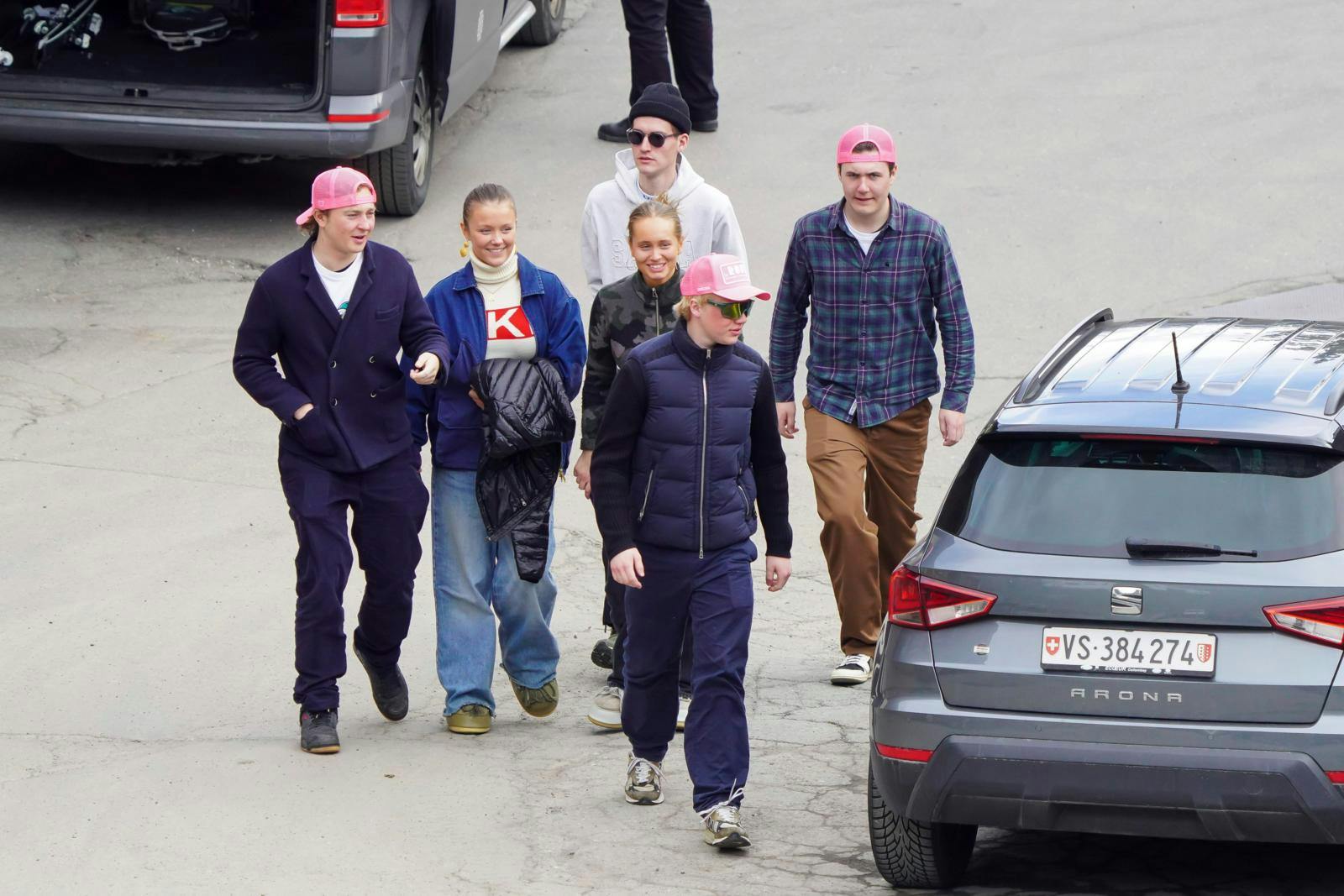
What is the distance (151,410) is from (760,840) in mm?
5073

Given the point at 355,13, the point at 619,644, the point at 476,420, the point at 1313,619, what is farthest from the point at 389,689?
the point at 355,13

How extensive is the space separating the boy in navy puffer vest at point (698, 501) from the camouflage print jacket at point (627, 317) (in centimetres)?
75

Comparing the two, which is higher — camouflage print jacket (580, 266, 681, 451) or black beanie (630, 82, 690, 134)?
black beanie (630, 82, 690, 134)

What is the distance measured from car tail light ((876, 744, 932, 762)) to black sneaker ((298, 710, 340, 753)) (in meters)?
2.13

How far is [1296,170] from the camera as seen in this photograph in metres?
12.5

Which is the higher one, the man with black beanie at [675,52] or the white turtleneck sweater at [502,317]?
the man with black beanie at [675,52]

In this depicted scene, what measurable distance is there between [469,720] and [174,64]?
22.5 feet

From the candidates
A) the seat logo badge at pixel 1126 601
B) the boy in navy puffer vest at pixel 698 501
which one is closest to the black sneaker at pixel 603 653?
the boy in navy puffer vest at pixel 698 501

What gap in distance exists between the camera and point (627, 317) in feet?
20.9

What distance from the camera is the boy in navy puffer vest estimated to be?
5.48 m

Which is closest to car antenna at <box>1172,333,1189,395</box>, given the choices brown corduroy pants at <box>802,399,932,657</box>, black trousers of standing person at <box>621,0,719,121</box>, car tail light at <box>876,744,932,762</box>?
car tail light at <box>876,744,932,762</box>

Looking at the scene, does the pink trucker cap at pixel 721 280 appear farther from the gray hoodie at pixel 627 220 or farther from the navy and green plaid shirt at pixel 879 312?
the navy and green plaid shirt at pixel 879 312

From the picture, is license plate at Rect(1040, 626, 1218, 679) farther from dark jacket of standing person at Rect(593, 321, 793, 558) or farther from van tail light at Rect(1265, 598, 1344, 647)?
dark jacket of standing person at Rect(593, 321, 793, 558)

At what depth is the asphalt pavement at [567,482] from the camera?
17.9ft
